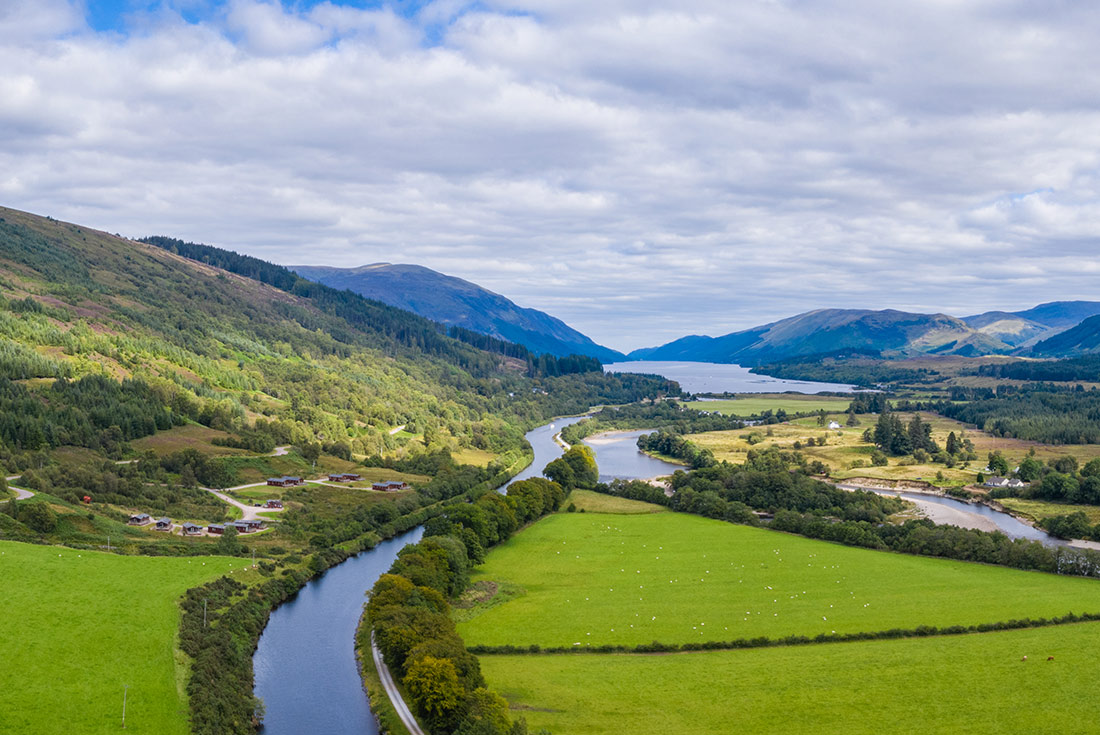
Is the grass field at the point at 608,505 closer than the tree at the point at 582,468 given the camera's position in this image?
Yes

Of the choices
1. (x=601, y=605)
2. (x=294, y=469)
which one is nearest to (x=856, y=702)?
(x=601, y=605)

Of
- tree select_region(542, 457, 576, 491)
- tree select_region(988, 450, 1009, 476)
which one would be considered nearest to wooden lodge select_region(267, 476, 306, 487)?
tree select_region(542, 457, 576, 491)

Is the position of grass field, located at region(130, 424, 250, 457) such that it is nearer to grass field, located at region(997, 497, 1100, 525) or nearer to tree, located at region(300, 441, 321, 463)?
tree, located at region(300, 441, 321, 463)

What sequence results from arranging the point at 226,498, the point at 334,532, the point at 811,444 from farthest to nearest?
the point at 811,444 → the point at 226,498 → the point at 334,532

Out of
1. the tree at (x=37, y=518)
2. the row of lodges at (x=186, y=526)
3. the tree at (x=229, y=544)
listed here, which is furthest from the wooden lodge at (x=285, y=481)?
the tree at (x=37, y=518)

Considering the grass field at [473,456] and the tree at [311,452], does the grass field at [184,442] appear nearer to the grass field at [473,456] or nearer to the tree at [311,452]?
the tree at [311,452]

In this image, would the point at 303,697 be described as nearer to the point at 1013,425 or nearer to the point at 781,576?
the point at 781,576

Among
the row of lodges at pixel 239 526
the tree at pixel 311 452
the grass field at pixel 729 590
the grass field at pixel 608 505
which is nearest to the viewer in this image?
the grass field at pixel 729 590
